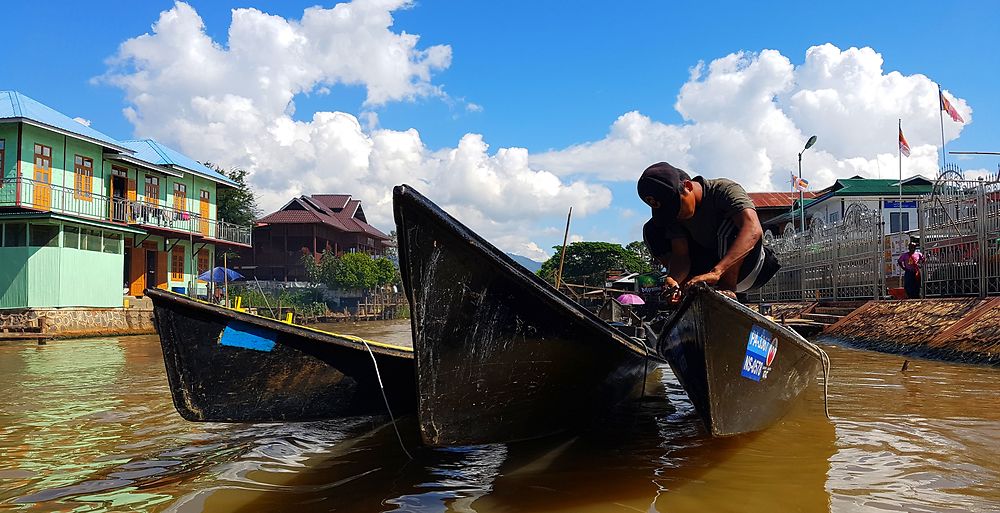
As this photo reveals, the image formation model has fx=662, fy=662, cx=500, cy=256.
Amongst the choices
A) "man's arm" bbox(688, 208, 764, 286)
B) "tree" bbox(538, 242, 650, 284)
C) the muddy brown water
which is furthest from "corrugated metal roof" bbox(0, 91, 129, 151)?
"tree" bbox(538, 242, 650, 284)

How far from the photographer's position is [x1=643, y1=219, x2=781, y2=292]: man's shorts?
463 cm

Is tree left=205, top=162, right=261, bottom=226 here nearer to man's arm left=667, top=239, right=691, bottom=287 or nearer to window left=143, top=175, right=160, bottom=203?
window left=143, top=175, right=160, bottom=203

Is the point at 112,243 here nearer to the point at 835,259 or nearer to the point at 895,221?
the point at 835,259

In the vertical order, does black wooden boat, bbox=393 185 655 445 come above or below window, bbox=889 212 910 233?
below

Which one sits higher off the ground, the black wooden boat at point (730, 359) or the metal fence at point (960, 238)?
the metal fence at point (960, 238)

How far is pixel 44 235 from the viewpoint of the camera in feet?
65.5

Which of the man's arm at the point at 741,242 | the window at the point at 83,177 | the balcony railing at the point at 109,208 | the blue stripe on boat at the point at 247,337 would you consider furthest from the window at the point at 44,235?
the man's arm at the point at 741,242

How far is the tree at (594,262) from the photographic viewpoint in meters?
45.2

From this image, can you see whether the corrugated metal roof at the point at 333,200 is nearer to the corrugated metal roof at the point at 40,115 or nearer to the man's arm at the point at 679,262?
the corrugated metal roof at the point at 40,115

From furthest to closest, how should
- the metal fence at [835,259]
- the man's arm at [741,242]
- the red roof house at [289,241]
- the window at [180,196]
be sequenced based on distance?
the red roof house at [289,241]
the window at [180,196]
the metal fence at [835,259]
the man's arm at [741,242]

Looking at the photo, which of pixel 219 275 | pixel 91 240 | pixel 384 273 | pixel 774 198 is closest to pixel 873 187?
pixel 774 198

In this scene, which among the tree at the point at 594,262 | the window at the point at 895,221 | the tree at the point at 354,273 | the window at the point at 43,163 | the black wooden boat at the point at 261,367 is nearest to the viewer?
the black wooden boat at the point at 261,367

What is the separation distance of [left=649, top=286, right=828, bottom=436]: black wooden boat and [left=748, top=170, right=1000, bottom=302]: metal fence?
744cm

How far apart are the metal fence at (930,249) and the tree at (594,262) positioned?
26478mm
